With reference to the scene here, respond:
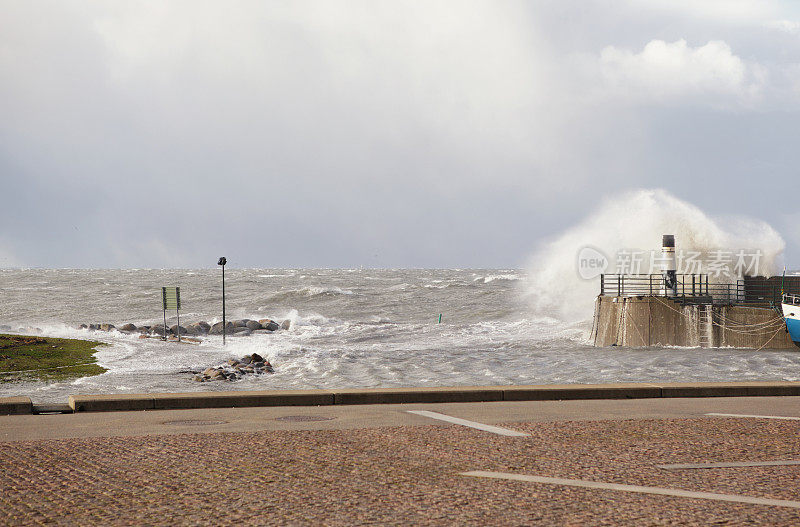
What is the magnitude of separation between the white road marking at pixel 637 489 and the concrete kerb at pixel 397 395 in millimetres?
5025

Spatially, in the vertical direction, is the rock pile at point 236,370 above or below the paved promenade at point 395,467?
below

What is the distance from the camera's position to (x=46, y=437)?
29.1 feet

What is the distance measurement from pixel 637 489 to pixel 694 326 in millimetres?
29707

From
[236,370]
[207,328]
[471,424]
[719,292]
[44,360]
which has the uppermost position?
[719,292]

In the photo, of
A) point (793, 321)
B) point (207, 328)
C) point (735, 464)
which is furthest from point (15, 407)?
point (207, 328)

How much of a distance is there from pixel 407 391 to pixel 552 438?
3.50m

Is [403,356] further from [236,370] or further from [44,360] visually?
[44,360]

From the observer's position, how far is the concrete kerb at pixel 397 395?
1112cm

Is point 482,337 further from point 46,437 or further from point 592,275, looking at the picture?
point 46,437

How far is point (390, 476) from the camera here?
22.3 feet

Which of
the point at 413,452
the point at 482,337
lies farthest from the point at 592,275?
the point at 413,452

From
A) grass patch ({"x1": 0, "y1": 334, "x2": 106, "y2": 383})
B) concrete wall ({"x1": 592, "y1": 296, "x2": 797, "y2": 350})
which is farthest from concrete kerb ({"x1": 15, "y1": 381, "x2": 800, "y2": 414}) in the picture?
concrete wall ({"x1": 592, "y1": 296, "x2": 797, "y2": 350})

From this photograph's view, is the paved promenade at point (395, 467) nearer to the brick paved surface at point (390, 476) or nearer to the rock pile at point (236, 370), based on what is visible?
the brick paved surface at point (390, 476)

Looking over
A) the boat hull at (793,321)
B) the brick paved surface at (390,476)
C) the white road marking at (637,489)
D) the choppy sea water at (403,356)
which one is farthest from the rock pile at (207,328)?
the white road marking at (637,489)
